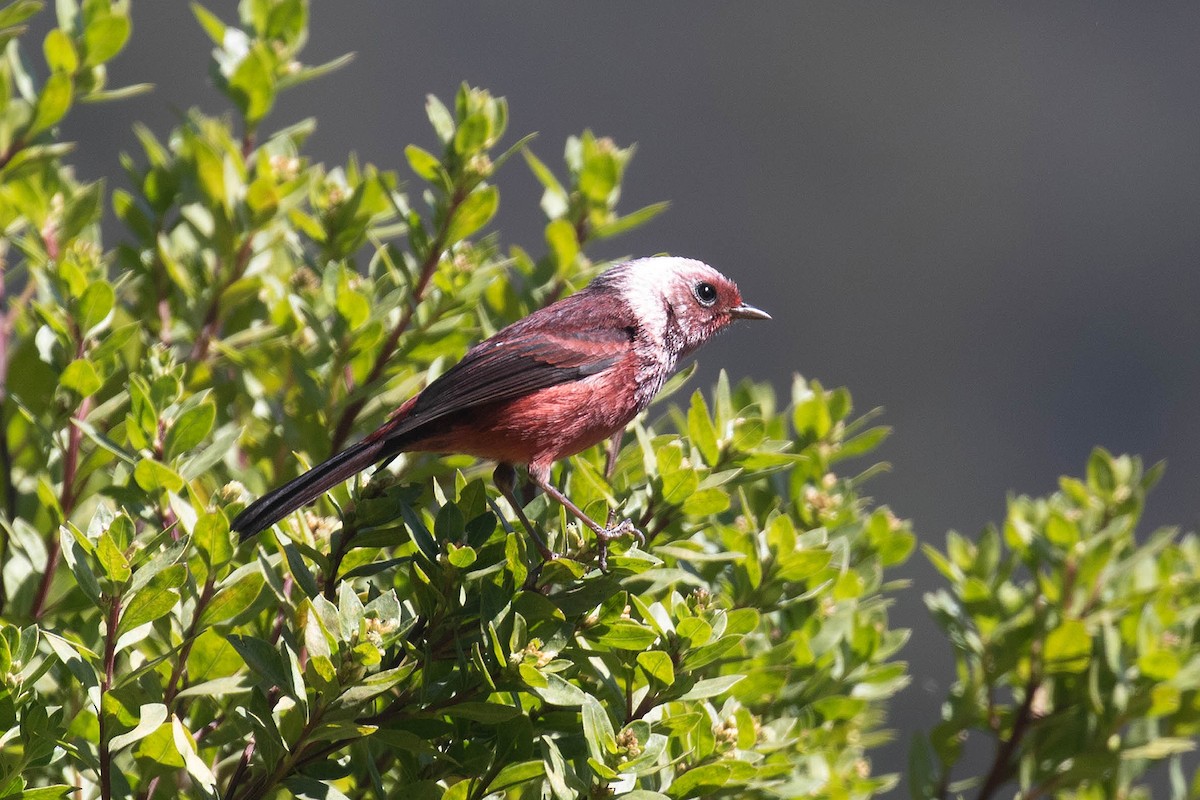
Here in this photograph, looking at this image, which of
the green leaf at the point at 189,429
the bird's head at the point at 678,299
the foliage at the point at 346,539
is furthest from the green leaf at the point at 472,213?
the green leaf at the point at 189,429

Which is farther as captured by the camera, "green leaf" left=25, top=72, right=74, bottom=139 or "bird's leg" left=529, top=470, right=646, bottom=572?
"green leaf" left=25, top=72, right=74, bottom=139

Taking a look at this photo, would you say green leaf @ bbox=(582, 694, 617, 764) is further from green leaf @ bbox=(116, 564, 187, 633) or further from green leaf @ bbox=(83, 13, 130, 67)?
green leaf @ bbox=(83, 13, 130, 67)

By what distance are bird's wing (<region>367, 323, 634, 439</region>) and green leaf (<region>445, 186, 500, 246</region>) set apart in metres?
0.25

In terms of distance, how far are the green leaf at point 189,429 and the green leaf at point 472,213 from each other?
718 mm

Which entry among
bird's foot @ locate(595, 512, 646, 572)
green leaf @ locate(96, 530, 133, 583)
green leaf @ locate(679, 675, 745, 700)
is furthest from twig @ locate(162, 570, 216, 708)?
green leaf @ locate(679, 675, 745, 700)

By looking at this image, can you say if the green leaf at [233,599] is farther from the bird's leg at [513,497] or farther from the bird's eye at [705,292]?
the bird's eye at [705,292]

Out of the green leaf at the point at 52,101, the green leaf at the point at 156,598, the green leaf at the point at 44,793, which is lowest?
the green leaf at the point at 44,793

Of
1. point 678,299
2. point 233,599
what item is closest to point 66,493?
point 233,599

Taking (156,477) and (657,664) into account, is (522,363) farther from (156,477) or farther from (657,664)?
(657,664)

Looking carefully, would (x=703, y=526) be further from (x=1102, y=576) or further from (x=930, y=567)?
(x=930, y=567)

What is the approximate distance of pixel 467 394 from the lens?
276 centimetres

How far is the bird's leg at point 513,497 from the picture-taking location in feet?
7.34

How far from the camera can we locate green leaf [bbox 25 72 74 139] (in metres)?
2.81

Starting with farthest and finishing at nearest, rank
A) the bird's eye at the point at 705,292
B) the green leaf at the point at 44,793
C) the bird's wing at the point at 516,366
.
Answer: the bird's eye at the point at 705,292
the bird's wing at the point at 516,366
the green leaf at the point at 44,793
